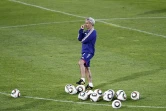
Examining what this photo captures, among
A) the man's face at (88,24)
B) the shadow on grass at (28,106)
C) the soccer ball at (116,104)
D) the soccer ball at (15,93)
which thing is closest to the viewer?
the soccer ball at (116,104)

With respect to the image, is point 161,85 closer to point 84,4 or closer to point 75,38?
point 75,38

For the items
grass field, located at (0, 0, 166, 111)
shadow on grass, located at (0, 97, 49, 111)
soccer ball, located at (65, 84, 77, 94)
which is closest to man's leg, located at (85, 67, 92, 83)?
grass field, located at (0, 0, 166, 111)

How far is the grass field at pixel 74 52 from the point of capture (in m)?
20.4

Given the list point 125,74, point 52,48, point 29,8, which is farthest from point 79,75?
point 29,8

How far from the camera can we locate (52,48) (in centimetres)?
2775

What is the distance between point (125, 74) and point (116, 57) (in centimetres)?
260

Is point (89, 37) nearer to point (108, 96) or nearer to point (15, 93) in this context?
point (108, 96)

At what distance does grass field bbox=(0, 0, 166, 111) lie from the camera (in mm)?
20375

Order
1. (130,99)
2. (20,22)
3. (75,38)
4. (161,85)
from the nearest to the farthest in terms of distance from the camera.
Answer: (130,99), (161,85), (75,38), (20,22)

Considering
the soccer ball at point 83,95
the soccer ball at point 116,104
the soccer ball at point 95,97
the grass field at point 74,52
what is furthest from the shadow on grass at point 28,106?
the soccer ball at point 116,104

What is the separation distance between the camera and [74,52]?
27.1 meters

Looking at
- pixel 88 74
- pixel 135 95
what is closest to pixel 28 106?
pixel 88 74

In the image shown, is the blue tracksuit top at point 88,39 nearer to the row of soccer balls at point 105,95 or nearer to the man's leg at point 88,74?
the man's leg at point 88,74

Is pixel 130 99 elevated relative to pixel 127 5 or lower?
lower
